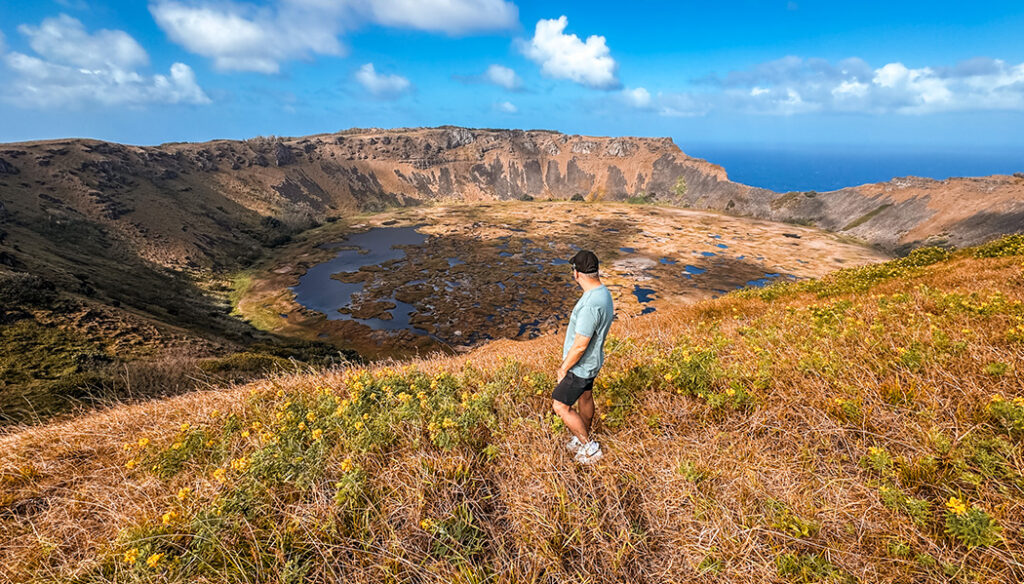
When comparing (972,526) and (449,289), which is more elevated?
(972,526)

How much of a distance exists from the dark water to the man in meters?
43.8

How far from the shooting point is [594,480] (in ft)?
12.8

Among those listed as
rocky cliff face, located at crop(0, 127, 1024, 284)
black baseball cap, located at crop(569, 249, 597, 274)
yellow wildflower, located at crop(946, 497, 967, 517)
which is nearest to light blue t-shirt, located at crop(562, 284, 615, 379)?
black baseball cap, located at crop(569, 249, 597, 274)

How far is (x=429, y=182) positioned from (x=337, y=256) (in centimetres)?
9704

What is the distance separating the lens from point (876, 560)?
2697mm

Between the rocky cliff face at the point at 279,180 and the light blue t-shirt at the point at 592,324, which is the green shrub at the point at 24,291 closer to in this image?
the rocky cliff face at the point at 279,180

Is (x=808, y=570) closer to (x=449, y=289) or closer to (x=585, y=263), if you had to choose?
(x=585, y=263)

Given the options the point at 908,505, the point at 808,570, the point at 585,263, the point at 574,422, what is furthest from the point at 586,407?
the point at 908,505

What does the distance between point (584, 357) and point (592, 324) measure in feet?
1.54

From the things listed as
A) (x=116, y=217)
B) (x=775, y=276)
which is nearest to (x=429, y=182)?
(x=116, y=217)

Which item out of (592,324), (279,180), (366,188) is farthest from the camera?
(366,188)

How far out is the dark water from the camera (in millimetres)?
50225

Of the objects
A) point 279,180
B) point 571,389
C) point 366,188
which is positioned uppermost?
point 279,180

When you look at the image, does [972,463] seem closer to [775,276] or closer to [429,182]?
[775,276]
